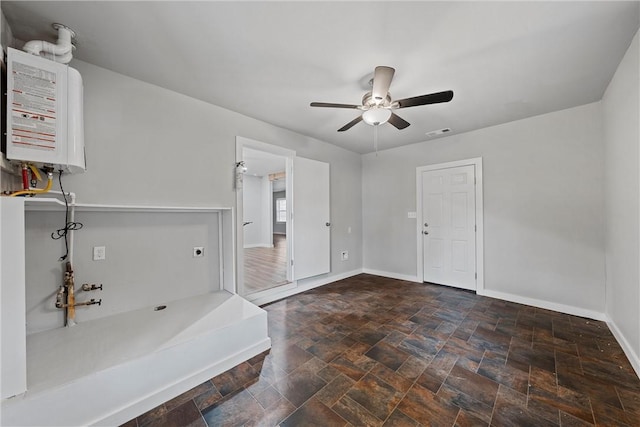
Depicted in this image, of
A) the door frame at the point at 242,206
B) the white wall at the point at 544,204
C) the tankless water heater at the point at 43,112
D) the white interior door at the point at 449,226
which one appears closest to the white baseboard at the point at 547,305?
the white wall at the point at 544,204

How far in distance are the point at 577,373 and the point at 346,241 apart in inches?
130

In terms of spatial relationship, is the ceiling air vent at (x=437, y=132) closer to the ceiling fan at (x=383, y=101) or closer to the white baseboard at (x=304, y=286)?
the ceiling fan at (x=383, y=101)

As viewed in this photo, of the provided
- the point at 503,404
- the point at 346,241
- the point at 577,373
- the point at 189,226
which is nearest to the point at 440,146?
the point at 346,241

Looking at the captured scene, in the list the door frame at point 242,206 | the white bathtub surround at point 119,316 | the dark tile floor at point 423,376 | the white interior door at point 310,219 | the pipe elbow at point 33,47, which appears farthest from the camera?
the white interior door at point 310,219

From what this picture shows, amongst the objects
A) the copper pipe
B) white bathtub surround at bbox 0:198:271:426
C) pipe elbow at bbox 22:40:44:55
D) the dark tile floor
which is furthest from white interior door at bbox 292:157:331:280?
pipe elbow at bbox 22:40:44:55

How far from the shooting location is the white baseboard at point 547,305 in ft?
9.35

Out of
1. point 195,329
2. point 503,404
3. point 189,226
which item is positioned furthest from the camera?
point 189,226

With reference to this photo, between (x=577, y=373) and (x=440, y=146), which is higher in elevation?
(x=440, y=146)

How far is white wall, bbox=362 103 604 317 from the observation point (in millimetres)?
2871

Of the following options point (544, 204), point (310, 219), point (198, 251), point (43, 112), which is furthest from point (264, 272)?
point (544, 204)

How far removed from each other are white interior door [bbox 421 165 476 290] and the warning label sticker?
14.6 ft

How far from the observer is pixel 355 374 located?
1898 millimetres

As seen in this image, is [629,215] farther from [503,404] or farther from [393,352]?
[393,352]

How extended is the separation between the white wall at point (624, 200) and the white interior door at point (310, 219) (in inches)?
131
